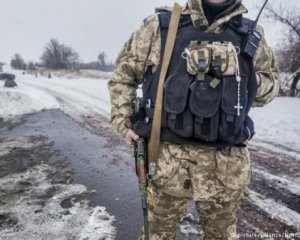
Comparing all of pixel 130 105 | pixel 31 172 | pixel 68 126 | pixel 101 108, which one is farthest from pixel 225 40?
pixel 101 108

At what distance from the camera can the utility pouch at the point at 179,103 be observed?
6.88 feet

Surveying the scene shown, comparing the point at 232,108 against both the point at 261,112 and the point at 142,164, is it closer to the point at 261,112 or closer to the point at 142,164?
the point at 142,164

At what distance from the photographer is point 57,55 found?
87.8 metres

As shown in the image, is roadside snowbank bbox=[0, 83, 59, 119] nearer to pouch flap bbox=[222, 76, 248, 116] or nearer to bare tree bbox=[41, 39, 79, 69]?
pouch flap bbox=[222, 76, 248, 116]

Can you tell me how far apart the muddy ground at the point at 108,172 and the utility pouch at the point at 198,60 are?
1.89 metres

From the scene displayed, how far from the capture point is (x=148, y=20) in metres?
2.29

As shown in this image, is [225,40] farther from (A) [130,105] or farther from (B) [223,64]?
(A) [130,105]

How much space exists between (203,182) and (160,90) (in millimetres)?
631

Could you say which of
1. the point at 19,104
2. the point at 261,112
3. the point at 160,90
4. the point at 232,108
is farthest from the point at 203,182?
the point at 19,104

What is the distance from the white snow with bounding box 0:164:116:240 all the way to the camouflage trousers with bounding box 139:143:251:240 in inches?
51.7

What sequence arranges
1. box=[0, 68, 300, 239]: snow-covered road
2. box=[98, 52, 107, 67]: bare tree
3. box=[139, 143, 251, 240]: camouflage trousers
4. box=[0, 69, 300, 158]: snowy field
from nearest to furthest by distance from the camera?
box=[139, 143, 251, 240]: camouflage trousers
box=[0, 68, 300, 239]: snow-covered road
box=[0, 69, 300, 158]: snowy field
box=[98, 52, 107, 67]: bare tree

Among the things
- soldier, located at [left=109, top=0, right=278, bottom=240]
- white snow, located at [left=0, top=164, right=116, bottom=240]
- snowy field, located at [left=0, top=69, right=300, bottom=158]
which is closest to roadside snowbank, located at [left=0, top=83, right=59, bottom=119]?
snowy field, located at [left=0, top=69, right=300, bottom=158]

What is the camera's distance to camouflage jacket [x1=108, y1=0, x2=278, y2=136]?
2153mm

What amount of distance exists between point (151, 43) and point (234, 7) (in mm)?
536
